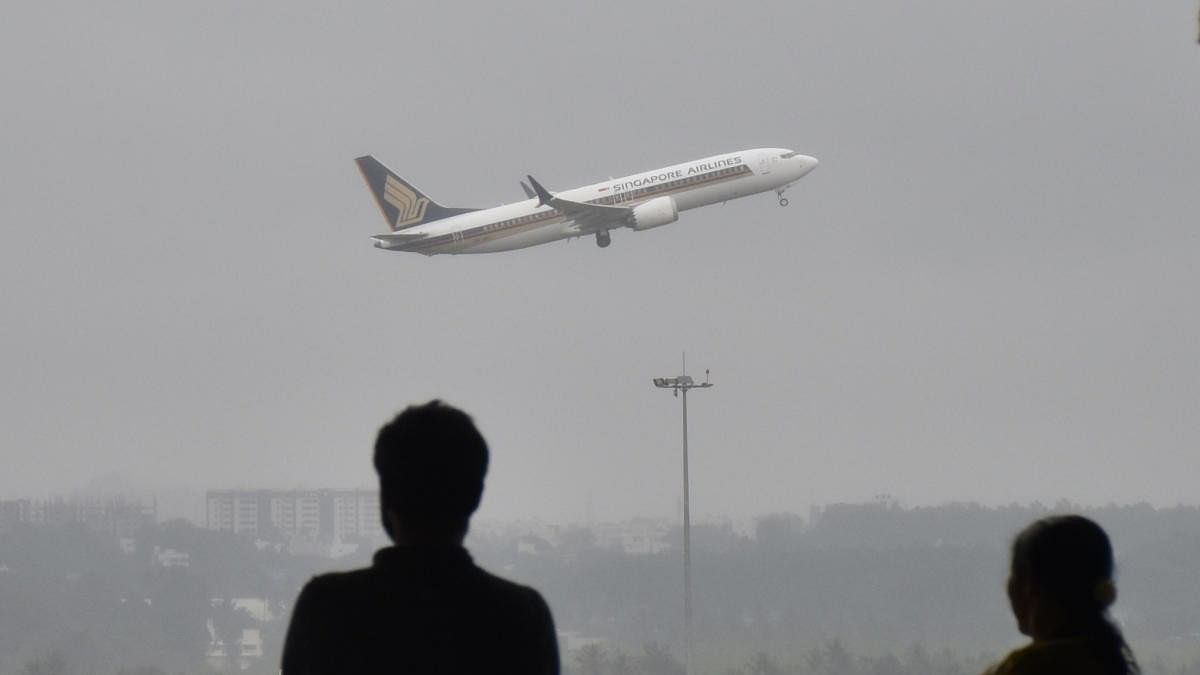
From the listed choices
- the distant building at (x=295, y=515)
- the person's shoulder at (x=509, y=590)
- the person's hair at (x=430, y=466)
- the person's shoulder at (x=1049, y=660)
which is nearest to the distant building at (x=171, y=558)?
the distant building at (x=295, y=515)

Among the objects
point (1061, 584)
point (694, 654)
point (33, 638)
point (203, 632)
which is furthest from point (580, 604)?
point (1061, 584)

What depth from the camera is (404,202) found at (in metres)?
79.8

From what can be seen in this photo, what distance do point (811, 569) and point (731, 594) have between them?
4216mm

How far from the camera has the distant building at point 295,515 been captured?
83438 mm

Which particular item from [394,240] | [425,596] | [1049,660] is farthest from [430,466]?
[394,240]

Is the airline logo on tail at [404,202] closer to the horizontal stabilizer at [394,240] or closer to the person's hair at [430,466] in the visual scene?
the horizontal stabilizer at [394,240]

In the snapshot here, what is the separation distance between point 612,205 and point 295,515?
84.5 ft

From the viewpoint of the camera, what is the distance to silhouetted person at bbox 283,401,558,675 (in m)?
5.77

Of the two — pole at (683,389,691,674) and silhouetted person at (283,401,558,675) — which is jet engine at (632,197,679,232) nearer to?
pole at (683,389,691,674)

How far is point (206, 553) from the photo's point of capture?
80125 mm

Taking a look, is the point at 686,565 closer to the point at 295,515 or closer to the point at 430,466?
the point at 295,515

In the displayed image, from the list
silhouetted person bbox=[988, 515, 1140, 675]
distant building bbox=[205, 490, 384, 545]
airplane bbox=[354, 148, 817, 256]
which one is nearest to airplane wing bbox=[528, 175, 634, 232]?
airplane bbox=[354, 148, 817, 256]

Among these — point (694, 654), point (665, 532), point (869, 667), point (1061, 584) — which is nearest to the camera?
point (1061, 584)

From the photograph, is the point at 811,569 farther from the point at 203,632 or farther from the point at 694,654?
the point at 203,632
